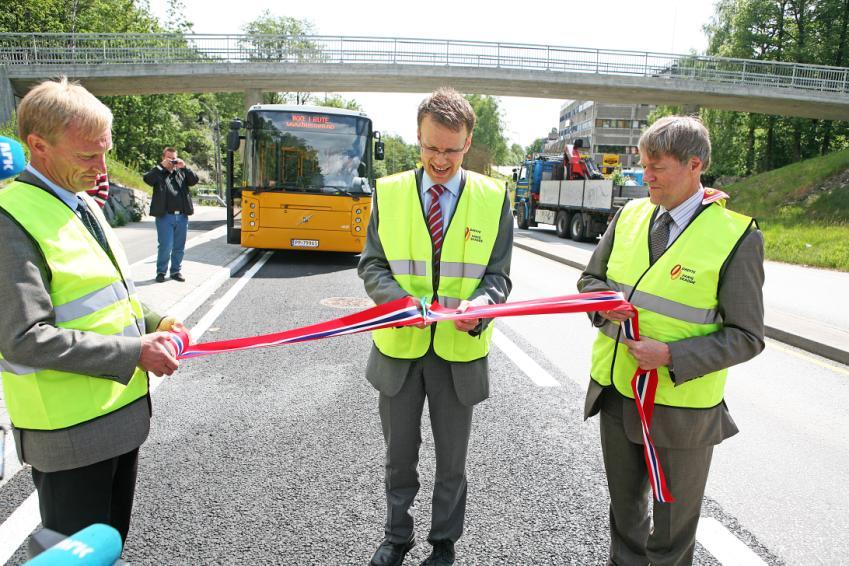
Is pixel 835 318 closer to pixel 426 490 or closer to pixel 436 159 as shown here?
pixel 426 490

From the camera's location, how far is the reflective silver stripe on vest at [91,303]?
1.94m

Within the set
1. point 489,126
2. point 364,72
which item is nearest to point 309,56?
point 364,72

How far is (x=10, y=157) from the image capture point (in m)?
2.38

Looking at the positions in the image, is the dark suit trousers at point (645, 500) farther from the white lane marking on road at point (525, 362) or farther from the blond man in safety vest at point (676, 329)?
the white lane marking on road at point (525, 362)

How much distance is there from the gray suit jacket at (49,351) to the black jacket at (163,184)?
8.92 meters

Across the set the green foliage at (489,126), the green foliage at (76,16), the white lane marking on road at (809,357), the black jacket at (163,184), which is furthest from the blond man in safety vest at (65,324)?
the green foliage at (489,126)

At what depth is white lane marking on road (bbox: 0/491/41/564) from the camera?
2875mm

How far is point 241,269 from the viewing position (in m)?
Result: 12.9

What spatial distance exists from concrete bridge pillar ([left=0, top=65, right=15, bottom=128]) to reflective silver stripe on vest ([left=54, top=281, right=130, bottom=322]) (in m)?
37.9

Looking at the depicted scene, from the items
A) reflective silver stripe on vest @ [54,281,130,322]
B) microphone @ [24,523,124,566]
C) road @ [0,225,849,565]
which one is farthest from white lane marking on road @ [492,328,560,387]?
microphone @ [24,523,124,566]

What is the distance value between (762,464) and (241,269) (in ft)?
35.6

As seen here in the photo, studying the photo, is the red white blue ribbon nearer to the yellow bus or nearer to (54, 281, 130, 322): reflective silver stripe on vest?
(54, 281, 130, 322): reflective silver stripe on vest

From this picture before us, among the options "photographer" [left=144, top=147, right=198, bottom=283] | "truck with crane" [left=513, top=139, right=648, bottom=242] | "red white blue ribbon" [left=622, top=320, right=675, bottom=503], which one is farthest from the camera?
"truck with crane" [left=513, top=139, right=648, bottom=242]

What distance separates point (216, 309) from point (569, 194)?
16.9 m
